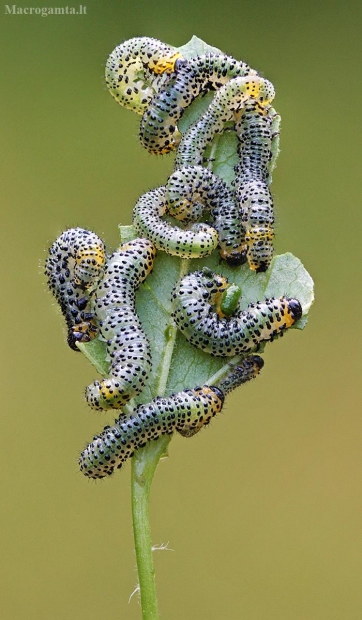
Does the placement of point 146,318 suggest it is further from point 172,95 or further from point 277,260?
point 172,95

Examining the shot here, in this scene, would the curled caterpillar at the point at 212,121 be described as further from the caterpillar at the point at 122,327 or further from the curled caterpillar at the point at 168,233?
the caterpillar at the point at 122,327

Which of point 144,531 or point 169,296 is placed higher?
point 169,296

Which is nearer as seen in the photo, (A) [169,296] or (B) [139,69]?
(A) [169,296]

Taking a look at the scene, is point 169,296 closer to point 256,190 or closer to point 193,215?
point 193,215

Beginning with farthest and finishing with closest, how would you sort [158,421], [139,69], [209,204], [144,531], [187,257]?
[139,69] < [209,204] < [187,257] < [158,421] < [144,531]

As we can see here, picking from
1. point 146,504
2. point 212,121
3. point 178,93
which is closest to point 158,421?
point 146,504
